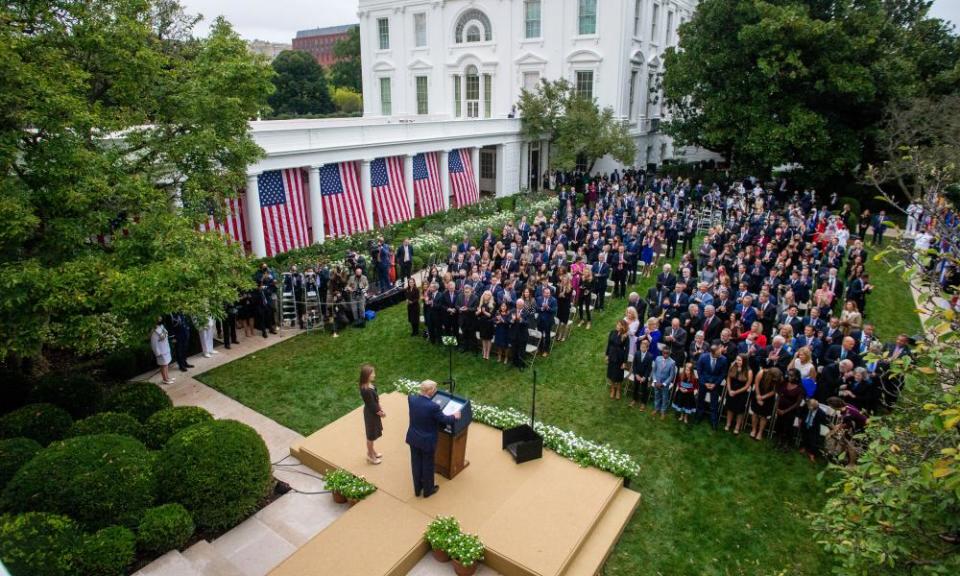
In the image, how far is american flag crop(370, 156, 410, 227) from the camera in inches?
921

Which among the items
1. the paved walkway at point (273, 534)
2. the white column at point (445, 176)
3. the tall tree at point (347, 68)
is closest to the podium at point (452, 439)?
the paved walkway at point (273, 534)

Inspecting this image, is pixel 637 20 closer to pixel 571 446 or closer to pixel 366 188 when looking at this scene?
pixel 366 188

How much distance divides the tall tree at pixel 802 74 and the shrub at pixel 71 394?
26.6 metres

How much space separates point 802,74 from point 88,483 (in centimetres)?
2811

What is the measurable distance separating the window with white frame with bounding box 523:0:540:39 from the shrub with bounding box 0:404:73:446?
3306cm

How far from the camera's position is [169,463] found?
24.9 ft

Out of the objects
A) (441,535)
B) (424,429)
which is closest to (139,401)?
(424,429)

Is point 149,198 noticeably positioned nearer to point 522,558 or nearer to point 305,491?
point 305,491

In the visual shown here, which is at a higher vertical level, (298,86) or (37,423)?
(298,86)

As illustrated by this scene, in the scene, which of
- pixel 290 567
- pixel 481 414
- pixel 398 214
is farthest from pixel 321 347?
pixel 398 214

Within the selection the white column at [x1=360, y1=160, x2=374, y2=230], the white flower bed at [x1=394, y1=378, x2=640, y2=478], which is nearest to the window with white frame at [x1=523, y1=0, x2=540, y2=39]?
the white column at [x1=360, y1=160, x2=374, y2=230]

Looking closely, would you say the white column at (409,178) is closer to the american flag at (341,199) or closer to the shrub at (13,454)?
the american flag at (341,199)

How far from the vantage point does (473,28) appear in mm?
37281

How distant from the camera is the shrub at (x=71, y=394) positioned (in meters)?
9.55
